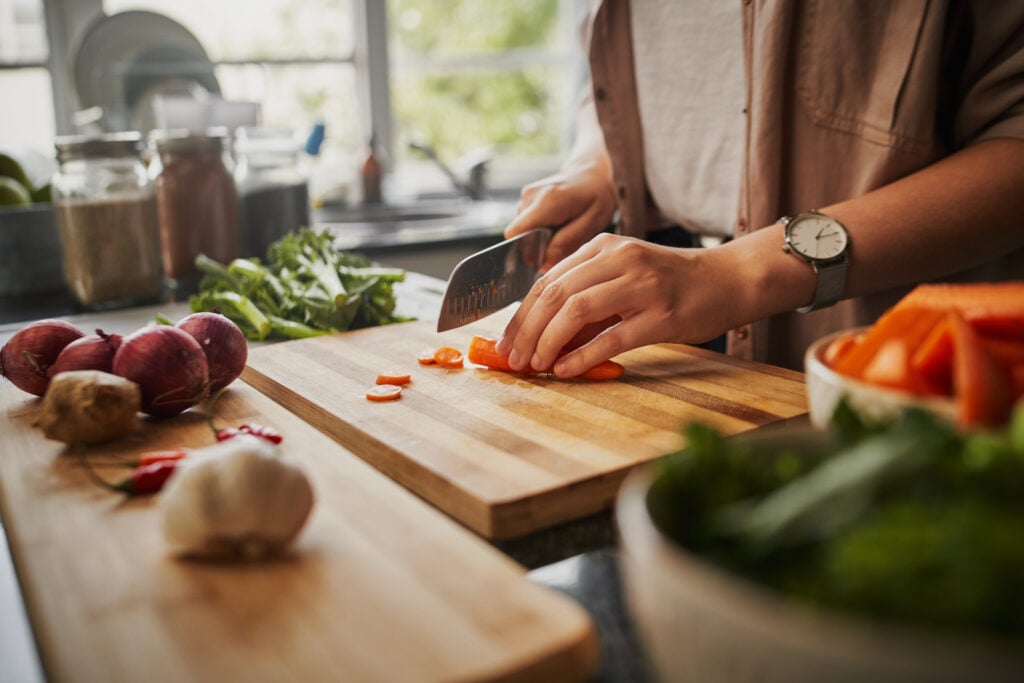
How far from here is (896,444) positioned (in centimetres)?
48

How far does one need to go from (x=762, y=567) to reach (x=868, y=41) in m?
1.29

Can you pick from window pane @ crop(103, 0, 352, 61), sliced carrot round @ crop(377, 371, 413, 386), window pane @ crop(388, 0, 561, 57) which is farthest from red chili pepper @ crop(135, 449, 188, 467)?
window pane @ crop(388, 0, 561, 57)

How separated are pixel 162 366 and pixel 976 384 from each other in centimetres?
89

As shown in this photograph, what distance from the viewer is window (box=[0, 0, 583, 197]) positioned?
3.82 meters

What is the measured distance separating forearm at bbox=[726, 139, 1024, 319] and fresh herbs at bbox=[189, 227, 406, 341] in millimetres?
772

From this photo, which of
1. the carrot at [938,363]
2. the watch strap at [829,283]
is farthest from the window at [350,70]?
the carrot at [938,363]

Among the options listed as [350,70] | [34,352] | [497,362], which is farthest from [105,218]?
[350,70]

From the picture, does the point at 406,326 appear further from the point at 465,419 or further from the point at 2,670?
the point at 2,670

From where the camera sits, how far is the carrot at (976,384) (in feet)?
2.00

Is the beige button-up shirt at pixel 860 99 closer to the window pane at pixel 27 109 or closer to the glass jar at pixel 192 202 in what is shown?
the glass jar at pixel 192 202

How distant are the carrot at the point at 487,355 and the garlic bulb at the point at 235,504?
25.5 inches

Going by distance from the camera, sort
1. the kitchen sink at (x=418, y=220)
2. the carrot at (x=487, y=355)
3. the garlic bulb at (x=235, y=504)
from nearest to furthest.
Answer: the garlic bulb at (x=235, y=504) < the carrot at (x=487, y=355) < the kitchen sink at (x=418, y=220)

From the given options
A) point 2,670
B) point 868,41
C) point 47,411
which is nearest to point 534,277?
point 868,41

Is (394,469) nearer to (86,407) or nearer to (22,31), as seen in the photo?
(86,407)
